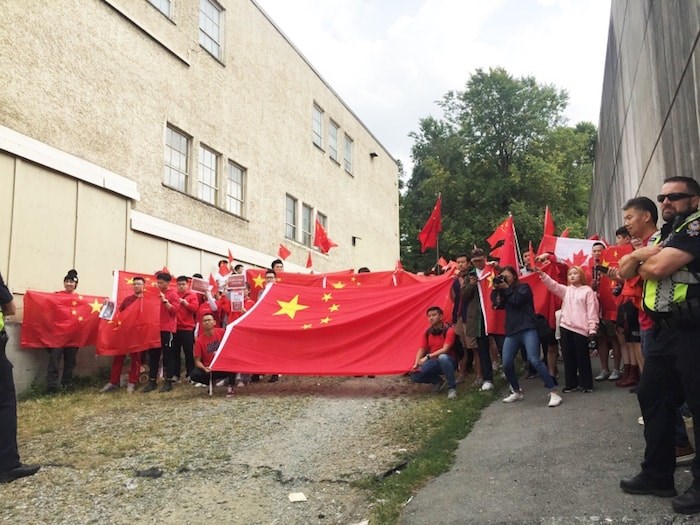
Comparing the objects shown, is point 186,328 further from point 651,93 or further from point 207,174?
point 651,93

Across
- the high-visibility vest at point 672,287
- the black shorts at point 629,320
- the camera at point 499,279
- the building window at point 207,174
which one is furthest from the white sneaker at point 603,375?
the building window at point 207,174

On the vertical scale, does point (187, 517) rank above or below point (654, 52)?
below

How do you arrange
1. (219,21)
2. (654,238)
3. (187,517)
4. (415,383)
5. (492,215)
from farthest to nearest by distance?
1. (492,215)
2. (219,21)
3. (415,383)
4. (187,517)
5. (654,238)

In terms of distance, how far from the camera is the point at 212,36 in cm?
1723

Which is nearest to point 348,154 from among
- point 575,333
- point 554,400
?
point 575,333

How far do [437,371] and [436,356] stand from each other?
22 cm

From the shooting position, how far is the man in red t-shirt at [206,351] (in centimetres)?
962

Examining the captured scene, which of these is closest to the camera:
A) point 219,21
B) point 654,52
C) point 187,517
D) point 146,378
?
point 187,517

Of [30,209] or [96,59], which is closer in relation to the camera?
[30,209]

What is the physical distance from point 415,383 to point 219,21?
1292 centimetres

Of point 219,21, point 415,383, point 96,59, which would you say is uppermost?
point 219,21

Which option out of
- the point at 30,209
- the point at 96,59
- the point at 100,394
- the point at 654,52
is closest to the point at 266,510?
the point at 100,394

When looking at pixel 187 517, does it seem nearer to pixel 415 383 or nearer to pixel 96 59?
pixel 415 383

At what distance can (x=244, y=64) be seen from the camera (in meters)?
18.6
